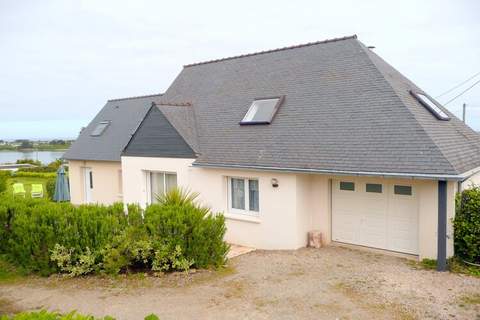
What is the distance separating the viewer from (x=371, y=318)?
689 cm

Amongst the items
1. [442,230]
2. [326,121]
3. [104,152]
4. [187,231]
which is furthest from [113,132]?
[442,230]

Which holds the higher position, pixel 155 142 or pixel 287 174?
pixel 155 142

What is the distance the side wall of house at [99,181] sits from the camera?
21.2 metres

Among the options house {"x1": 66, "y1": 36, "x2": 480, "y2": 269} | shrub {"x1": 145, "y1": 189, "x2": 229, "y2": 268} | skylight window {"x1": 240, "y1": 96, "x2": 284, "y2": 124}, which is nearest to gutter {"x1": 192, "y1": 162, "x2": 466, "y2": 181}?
house {"x1": 66, "y1": 36, "x2": 480, "y2": 269}

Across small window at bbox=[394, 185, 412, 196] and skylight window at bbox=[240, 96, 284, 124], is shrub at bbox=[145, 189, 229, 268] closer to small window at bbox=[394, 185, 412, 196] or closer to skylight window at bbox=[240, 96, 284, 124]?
small window at bbox=[394, 185, 412, 196]

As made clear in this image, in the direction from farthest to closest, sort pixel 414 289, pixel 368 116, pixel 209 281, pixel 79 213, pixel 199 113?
1. pixel 199 113
2. pixel 368 116
3. pixel 79 213
4. pixel 209 281
5. pixel 414 289

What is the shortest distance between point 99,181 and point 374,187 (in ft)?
50.9

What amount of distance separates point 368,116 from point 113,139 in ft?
48.9

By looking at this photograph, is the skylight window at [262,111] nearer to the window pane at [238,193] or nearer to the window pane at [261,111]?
the window pane at [261,111]

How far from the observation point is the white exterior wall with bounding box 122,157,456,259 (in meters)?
10.4

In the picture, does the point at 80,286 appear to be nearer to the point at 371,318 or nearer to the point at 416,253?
the point at 371,318

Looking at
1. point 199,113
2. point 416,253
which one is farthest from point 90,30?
point 416,253

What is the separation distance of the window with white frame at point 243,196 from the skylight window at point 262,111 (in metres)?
2.21

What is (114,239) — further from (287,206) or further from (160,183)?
(160,183)
